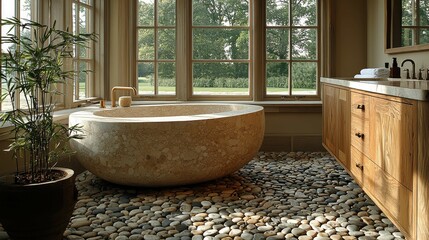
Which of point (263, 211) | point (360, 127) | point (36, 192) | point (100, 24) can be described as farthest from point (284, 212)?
point (100, 24)

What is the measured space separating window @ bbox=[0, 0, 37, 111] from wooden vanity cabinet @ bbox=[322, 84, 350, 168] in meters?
2.41

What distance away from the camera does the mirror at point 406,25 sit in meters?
3.29

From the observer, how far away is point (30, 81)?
218 centimetres

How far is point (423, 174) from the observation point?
5.53ft

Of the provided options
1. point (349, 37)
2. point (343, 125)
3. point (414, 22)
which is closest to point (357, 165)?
point (343, 125)

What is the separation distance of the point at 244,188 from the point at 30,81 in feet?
5.96

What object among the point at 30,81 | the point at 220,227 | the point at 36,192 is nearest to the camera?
the point at 36,192

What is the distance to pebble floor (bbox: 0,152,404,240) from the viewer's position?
242cm

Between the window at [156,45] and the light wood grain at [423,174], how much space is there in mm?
3648

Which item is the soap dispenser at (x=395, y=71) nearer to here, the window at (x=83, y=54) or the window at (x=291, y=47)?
the window at (x=291, y=47)

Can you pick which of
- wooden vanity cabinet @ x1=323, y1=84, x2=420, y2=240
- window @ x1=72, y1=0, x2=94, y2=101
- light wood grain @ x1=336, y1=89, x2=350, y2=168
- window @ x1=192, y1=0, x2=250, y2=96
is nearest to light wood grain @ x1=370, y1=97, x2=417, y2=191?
wooden vanity cabinet @ x1=323, y1=84, x2=420, y2=240

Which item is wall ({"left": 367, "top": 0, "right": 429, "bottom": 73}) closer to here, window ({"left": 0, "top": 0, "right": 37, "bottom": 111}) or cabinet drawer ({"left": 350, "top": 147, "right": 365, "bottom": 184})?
cabinet drawer ({"left": 350, "top": 147, "right": 365, "bottom": 184})

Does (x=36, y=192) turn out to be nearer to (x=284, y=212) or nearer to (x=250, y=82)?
(x=284, y=212)

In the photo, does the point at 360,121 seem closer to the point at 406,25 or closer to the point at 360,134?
the point at 360,134
